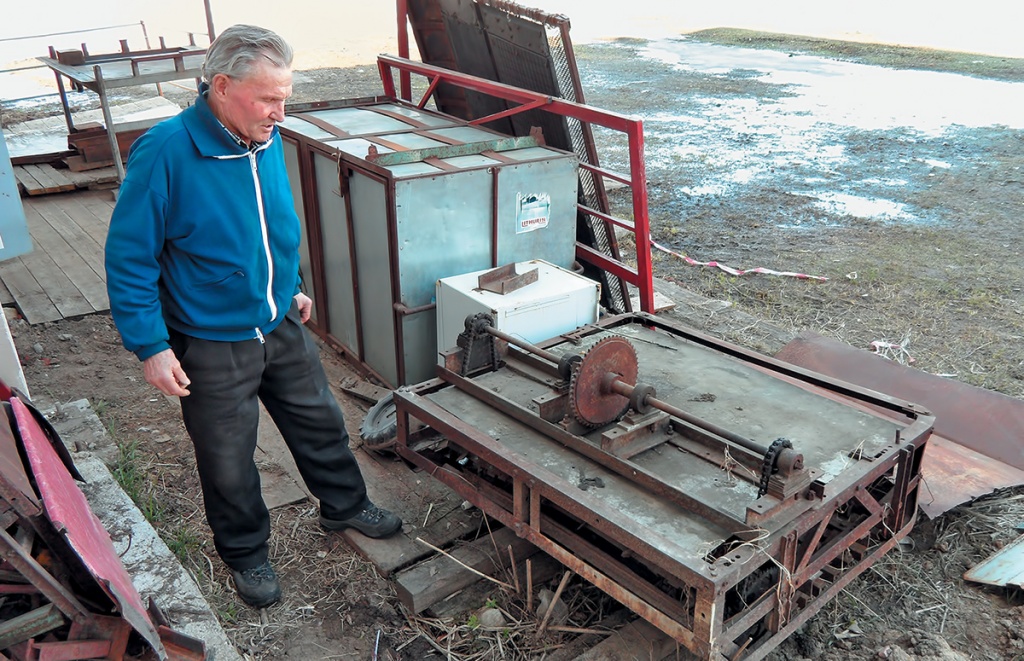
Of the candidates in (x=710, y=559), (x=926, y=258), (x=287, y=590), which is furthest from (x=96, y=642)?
(x=926, y=258)

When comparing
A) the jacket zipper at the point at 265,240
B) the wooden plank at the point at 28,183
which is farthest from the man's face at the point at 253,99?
the wooden plank at the point at 28,183

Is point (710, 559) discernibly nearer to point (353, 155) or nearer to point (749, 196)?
point (353, 155)

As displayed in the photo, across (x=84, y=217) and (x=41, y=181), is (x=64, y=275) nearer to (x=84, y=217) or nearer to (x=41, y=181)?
(x=84, y=217)

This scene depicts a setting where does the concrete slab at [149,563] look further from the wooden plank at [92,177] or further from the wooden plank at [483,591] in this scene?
the wooden plank at [92,177]

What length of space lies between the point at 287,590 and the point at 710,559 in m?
1.82

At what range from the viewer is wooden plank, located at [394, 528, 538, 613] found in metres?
3.38

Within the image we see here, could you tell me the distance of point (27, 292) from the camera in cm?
635

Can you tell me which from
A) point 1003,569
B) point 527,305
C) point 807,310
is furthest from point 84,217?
point 1003,569

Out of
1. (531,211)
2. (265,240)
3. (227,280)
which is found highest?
(265,240)

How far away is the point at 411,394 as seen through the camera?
146 inches

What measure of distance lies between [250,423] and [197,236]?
0.77 m

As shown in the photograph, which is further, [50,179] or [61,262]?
[50,179]

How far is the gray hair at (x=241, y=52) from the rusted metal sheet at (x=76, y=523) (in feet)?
4.42

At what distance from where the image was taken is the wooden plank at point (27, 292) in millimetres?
5980
